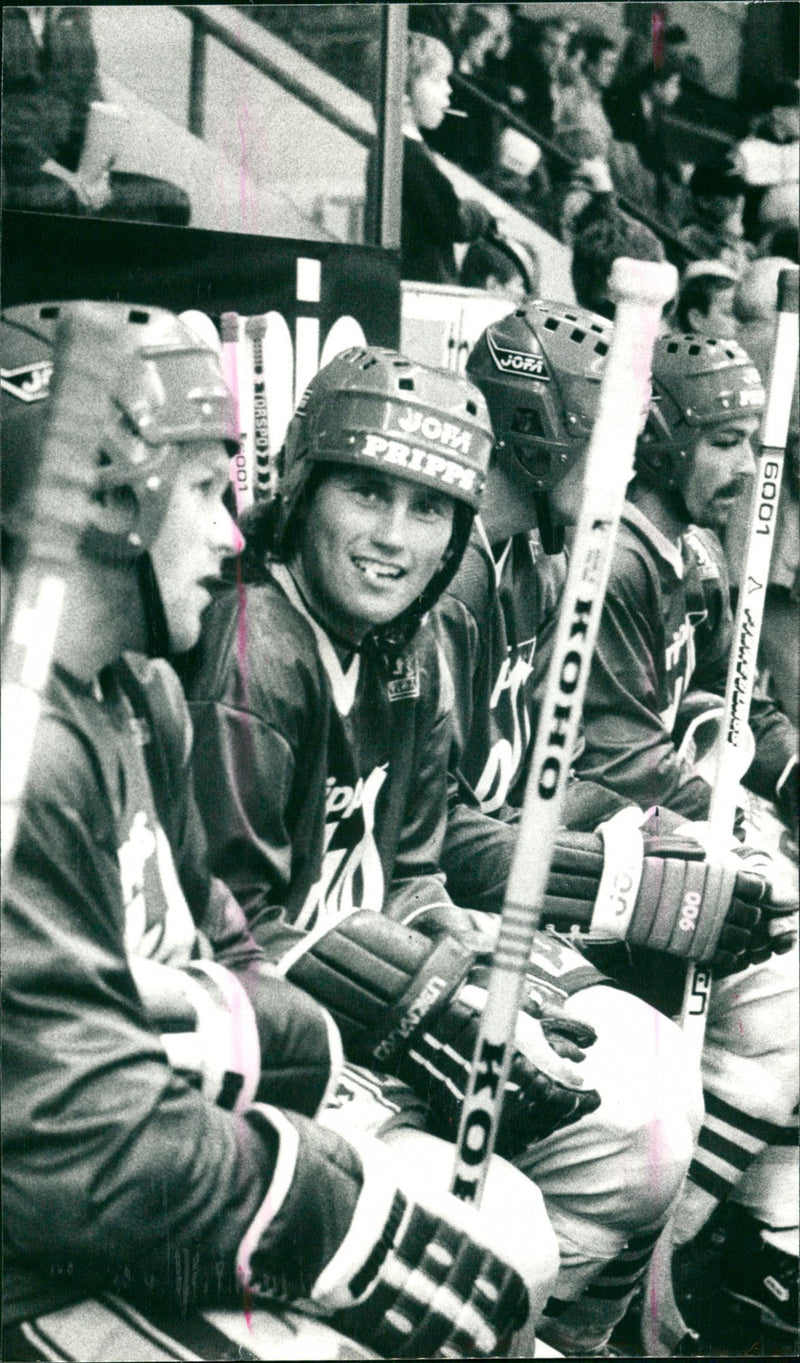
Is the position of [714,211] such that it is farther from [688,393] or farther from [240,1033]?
[240,1033]

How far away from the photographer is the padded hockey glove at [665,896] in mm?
2941

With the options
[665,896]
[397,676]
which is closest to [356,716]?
[397,676]

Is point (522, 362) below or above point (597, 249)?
below

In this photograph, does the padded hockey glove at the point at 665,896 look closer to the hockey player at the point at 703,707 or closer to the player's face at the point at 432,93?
the hockey player at the point at 703,707

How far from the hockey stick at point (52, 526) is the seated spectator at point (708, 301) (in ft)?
3.42

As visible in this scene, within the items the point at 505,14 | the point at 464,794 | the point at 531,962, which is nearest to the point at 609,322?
the point at 505,14

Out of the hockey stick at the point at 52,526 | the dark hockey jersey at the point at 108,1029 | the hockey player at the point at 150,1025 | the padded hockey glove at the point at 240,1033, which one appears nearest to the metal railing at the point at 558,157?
the hockey player at the point at 150,1025

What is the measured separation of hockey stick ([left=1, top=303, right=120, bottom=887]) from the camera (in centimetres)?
245

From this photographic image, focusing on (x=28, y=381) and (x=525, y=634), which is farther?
(x=525, y=634)

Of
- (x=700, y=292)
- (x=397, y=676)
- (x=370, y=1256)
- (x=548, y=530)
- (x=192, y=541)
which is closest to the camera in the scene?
(x=192, y=541)

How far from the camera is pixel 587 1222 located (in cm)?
290

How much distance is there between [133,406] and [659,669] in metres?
1.07

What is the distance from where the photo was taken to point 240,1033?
2.61 m

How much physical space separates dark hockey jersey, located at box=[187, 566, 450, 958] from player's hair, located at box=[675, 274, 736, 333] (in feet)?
2.45
